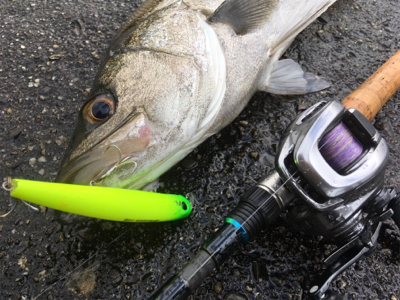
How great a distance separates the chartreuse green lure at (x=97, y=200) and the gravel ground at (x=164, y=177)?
15.3 inches

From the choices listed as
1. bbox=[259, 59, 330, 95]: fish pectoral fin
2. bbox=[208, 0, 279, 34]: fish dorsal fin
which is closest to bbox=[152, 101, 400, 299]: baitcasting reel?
bbox=[259, 59, 330, 95]: fish pectoral fin

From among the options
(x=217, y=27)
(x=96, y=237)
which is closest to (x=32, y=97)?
(x=96, y=237)

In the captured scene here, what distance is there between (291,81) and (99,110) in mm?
1425

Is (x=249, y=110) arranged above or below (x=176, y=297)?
above

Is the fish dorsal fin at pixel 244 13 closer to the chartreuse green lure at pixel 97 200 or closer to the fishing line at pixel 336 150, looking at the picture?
the fishing line at pixel 336 150

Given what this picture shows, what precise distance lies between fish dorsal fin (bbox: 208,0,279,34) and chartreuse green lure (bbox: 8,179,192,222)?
1284 millimetres

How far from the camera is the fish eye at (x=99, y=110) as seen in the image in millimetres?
1665

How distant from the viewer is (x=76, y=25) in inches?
111

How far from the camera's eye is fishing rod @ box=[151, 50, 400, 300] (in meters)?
1.26

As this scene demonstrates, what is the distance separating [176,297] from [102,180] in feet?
2.13

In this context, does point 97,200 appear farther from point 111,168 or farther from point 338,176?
point 338,176

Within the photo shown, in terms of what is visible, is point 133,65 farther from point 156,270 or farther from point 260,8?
point 156,270

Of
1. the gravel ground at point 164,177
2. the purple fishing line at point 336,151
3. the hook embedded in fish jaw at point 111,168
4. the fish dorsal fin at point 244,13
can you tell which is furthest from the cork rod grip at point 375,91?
the hook embedded in fish jaw at point 111,168

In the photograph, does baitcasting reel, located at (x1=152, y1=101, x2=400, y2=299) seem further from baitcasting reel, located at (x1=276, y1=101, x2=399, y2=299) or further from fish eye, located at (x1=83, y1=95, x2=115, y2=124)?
fish eye, located at (x1=83, y1=95, x2=115, y2=124)
